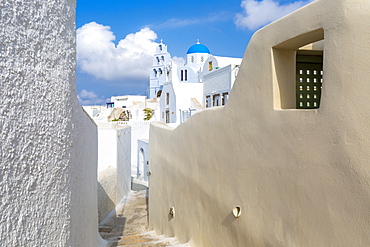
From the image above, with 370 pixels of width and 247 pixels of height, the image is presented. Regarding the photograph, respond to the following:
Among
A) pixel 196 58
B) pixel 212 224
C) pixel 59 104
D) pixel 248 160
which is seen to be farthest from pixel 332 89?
pixel 196 58

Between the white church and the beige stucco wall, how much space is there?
13912mm

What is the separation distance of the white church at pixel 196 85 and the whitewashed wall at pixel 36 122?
1590cm

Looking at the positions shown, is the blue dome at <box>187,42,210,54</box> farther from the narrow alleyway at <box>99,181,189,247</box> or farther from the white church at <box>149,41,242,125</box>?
the narrow alleyway at <box>99,181,189,247</box>

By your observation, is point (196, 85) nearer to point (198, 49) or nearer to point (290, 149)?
point (198, 49)

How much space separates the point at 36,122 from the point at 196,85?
24.2 metres

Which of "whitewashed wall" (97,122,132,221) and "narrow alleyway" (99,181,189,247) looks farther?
"whitewashed wall" (97,122,132,221)

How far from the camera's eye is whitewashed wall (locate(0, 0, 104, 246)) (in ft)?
4.96

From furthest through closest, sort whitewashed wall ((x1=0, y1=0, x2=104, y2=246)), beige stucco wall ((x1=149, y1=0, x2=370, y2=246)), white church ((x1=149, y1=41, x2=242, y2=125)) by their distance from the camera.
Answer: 1. white church ((x1=149, y1=41, x2=242, y2=125))
2. beige stucco wall ((x1=149, y1=0, x2=370, y2=246))
3. whitewashed wall ((x1=0, y1=0, x2=104, y2=246))

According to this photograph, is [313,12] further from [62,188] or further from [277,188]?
[62,188]

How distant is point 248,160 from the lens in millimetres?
3441

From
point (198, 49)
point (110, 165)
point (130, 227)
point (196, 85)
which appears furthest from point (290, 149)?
point (198, 49)

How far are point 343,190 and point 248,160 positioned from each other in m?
1.34

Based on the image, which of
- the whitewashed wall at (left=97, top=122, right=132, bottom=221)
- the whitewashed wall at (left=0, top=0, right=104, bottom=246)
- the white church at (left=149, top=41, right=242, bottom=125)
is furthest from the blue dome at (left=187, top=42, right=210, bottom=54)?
the whitewashed wall at (left=0, top=0, right=104, bottom=246)

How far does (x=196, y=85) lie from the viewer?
1012 inches
